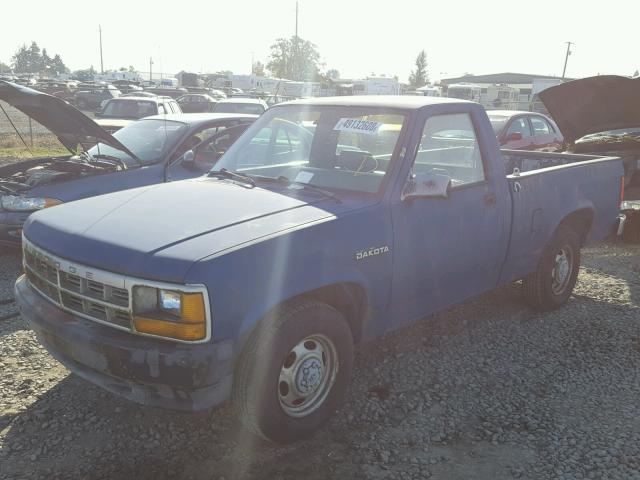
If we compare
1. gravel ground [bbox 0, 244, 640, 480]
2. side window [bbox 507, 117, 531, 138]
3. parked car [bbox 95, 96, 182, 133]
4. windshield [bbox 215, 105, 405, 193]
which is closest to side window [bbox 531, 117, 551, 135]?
side window [bbox 507, 117, 531, 138]

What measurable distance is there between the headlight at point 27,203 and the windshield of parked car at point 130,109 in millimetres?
7163

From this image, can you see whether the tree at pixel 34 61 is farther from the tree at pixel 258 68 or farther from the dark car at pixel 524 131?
the dark car at pixel 524 131

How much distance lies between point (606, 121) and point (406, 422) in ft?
21.5

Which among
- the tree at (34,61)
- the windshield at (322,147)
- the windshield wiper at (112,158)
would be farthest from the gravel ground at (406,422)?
the tree at (34,61)

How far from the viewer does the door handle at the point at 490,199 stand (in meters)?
4.21

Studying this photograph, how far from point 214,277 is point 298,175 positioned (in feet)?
4.74

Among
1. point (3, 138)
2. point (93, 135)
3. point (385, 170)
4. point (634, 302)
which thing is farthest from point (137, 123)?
point (3, 138)

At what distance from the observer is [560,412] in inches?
143

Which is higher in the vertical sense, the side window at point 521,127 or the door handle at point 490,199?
the side window at point 521,127

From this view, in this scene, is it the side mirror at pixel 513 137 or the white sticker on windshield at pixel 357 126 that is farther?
the side mirror at pixel 513 137

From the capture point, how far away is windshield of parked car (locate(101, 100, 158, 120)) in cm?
1291

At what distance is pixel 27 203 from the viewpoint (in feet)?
19.7

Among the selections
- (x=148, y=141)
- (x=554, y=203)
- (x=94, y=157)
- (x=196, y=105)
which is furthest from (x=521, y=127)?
(x=196, y=105)

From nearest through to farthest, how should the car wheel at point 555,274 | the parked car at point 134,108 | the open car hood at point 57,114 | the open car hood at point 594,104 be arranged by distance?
the car wheel at point 555,274 → the open car hood at point 57,114 → the open car hood at point 594,104 → the parked car at point 134,108
